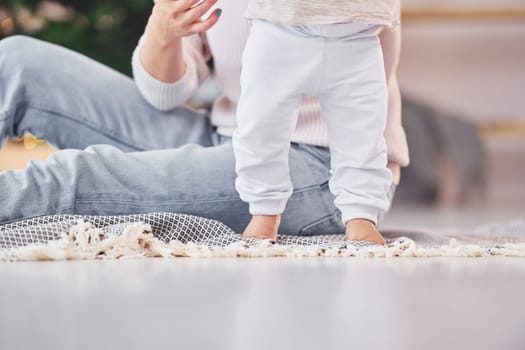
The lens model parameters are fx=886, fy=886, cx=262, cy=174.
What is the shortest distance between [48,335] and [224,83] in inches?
27.0

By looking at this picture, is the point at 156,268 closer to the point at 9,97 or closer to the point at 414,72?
the point at 9,97

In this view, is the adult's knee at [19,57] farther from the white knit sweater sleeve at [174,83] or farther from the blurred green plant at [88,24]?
the blurred green plant at [88,24]

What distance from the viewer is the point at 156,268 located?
0.79 metres

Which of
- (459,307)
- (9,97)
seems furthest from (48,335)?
(9,97)

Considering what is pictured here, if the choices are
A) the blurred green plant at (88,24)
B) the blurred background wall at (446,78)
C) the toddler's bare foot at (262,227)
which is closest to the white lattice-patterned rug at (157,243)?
the toddler's bare foot at (262,227)

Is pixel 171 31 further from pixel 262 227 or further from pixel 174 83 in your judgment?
pixel 262 227

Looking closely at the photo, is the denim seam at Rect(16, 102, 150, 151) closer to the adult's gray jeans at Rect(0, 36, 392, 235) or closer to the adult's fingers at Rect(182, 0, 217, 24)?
the adult's gray jeans at Rect(0, 36, 392, 235)

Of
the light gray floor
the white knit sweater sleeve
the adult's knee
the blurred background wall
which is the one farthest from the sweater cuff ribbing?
the blurred background wall

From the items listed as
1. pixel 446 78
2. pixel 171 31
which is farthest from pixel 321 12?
pixel 446 78

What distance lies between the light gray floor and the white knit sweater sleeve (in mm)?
408

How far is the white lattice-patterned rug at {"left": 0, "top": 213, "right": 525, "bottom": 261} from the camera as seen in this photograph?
87 cm

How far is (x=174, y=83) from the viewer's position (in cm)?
116

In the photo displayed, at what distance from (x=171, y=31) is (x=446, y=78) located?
2.67 metres

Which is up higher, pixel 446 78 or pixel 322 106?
pixel 322 106
